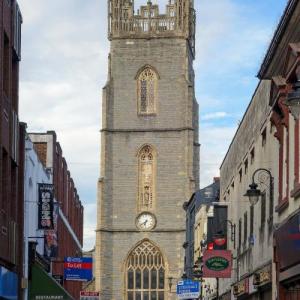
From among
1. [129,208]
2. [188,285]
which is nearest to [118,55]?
[129,208]

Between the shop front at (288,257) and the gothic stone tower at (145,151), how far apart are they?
245ft

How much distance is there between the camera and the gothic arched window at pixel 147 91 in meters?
104

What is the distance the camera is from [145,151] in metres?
103

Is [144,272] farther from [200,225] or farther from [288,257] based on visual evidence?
[288,257]

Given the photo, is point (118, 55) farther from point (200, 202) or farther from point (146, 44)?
point (200, 202)

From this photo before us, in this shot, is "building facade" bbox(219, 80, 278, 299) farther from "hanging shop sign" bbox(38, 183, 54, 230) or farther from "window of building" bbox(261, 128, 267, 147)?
"hanging shop sign" bbox(38, 183, 54, 230)

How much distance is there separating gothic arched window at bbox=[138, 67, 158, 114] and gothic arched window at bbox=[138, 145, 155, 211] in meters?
3.91

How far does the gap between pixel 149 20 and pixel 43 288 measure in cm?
7006

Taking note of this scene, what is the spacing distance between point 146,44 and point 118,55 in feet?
9.82

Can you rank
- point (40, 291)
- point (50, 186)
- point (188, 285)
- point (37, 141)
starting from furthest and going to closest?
point (37, 141) < point (188, 285) < point (50, 186) < point (40, 291)

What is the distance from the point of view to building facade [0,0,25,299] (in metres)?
28.2

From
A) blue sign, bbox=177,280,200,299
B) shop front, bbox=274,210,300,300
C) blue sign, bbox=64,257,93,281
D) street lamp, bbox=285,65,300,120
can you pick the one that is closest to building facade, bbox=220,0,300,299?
shop front, bbox=274,210,300,300

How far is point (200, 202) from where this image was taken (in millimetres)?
76312

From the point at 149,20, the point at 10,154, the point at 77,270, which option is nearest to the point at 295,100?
the point at 10,154
